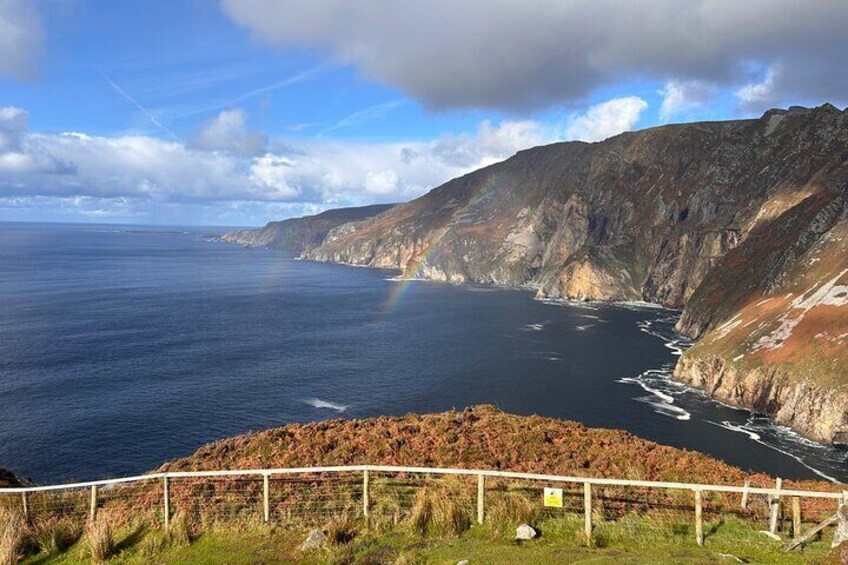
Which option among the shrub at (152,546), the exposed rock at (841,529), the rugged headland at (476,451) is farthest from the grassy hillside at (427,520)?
the exposed rock at (841,529)

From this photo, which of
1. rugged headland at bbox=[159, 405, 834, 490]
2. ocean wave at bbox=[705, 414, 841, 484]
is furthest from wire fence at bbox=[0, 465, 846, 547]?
ocean wave at bbox=[705, 414, 841, 484]

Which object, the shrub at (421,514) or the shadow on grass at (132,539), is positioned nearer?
the shrub at (421,514)

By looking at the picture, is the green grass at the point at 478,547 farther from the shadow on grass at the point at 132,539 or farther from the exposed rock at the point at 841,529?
the exposed rock at the point at 841,529

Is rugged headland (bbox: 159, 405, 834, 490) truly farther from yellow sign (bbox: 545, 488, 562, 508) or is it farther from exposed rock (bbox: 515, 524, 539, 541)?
exposed rock (bbox: 515, 524, 539, 541)

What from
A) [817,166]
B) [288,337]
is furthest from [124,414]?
[817,166]

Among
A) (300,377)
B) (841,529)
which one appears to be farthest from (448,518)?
(300,377)

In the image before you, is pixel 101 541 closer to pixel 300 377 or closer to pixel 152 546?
pixel 152 546

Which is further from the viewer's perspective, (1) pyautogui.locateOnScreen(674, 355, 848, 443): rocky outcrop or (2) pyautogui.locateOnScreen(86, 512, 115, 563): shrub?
(1) pyautogui.locateOnScreen(674, 355, 848, 443): rocky outcrop

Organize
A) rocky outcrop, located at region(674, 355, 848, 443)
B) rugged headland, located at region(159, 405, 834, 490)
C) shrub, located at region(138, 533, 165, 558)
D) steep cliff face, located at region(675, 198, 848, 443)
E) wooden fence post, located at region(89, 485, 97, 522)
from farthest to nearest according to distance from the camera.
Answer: steep cliff face, located at region(675, 198, 848, 443), rocky outcrop, located at region(674, 355, 848, 443), rugged headland, located at region(159, 405, 834, 490), wooden fence post, located at region(89, 485, 97, 522), shrub, located at region(138, 533, 165, 558)
